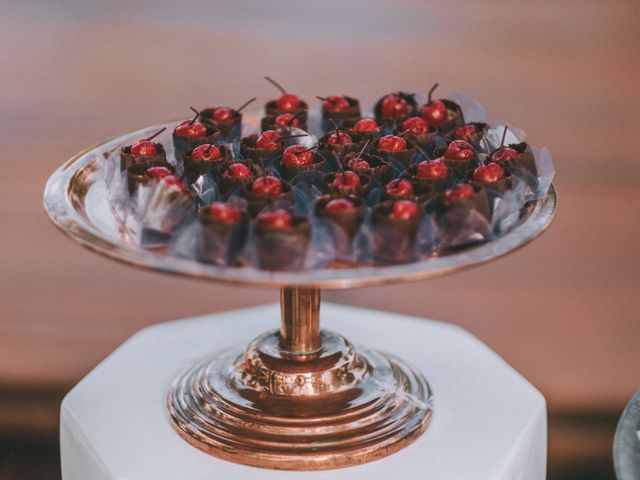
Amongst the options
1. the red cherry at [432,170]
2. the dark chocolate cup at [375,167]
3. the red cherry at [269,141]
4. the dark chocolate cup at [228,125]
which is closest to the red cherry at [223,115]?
the dark chocolate cup at [228,125]

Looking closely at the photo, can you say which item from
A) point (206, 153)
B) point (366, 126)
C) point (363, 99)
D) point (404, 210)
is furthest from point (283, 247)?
point (363, 99)

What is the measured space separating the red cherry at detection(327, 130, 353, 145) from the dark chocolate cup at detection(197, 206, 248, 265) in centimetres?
26

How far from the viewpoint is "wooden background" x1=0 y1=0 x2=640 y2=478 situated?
2047mm

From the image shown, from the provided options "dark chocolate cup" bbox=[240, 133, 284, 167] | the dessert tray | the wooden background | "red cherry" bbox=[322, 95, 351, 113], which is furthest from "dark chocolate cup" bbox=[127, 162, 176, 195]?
the wooden background

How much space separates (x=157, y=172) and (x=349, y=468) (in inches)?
15.5

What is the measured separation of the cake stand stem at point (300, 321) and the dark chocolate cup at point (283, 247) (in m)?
0.22

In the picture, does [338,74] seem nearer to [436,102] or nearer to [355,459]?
[436,102]

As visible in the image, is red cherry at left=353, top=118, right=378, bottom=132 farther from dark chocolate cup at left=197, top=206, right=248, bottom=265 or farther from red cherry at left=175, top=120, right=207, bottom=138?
dark chocolate cup at left=197, top=206, right=248, bottom=265

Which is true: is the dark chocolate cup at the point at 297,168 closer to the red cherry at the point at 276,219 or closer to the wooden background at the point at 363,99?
the red cherry at the point at 276,219

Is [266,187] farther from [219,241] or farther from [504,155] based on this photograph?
[504,155]

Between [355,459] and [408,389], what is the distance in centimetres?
17

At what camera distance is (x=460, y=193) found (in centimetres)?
97

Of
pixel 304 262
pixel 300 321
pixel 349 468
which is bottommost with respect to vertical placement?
pixel 349 468

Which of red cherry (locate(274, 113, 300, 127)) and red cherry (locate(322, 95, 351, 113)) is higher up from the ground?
red cherry (locate(322, 95, 351, 113))
